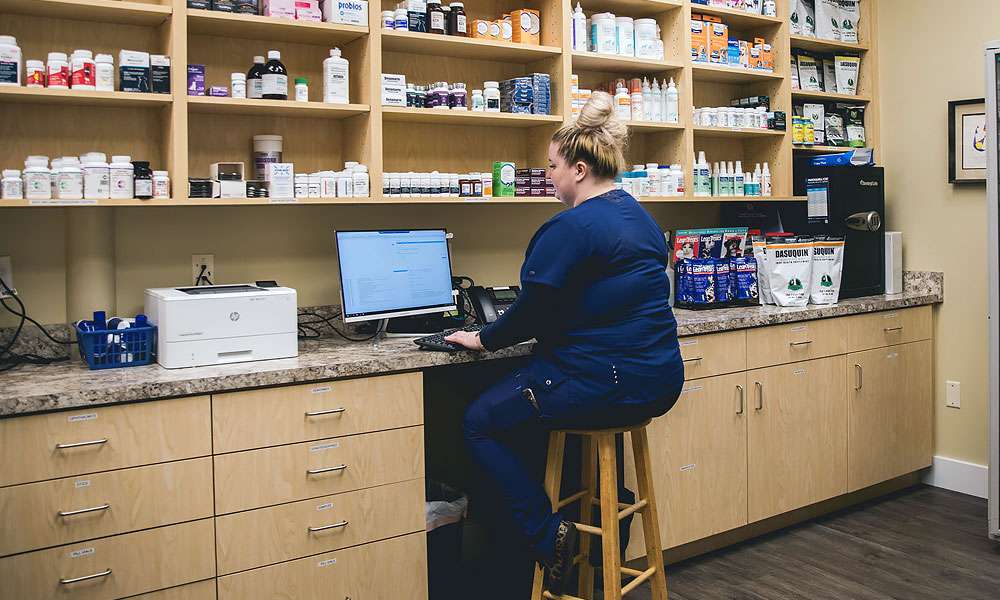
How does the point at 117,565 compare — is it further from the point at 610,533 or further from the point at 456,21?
the point at 456,21

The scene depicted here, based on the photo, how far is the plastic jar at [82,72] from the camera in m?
2.49

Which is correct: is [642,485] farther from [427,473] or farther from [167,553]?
[167,553]

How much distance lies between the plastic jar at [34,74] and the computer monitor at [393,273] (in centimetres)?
97

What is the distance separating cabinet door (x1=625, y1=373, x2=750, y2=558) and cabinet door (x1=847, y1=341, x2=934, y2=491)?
74cm

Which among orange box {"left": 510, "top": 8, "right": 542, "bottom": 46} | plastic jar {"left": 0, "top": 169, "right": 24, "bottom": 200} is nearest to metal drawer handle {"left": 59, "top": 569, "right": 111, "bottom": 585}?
plastic jar {"left": 0, "top": 169, "right": 24, "bottom": 200}

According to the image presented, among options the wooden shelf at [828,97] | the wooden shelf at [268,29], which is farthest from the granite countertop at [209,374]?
the wooden shelf at [828,97]

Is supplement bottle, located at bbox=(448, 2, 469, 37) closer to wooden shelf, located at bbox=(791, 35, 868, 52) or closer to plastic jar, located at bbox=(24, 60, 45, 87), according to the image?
plastic jar, located at bbox=(24, 60, 45, 87)

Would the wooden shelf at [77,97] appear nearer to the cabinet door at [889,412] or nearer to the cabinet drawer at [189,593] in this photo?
the cabinet drawer at [189,593]

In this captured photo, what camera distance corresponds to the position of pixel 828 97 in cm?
429

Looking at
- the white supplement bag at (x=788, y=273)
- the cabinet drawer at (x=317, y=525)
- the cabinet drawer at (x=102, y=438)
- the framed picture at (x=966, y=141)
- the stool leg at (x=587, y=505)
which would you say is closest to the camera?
the cabinet drawer at (x=102, y=438)

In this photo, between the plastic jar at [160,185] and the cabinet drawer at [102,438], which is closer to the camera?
the cabinet drawer at [102,438]

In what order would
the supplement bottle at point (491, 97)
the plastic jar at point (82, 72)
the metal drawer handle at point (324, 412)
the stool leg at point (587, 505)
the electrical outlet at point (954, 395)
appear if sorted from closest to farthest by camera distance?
the metal drawer handle at point (324, 412) < the plastic jar at point (82, 72) < the stool leg at point (587, 505) < the supplement bottle at point (491, 97) < the electrical outlet at point (954, 395)

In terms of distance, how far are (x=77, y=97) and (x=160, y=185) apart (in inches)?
13.1

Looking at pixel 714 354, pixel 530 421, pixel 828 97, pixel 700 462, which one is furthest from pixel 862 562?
pixel 828 97
